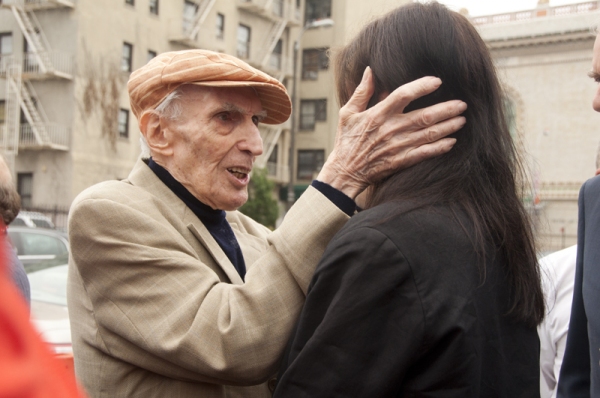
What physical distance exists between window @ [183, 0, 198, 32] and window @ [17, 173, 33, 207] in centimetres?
977

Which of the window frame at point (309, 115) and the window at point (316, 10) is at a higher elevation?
the window at point (316, 10)

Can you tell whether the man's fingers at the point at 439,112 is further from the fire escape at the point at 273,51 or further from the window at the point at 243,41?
the window at the point at 243,41

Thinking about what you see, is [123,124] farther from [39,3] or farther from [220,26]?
[220,26]

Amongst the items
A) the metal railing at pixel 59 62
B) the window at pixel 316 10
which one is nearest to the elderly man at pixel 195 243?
the metal railing at pixel 59 62

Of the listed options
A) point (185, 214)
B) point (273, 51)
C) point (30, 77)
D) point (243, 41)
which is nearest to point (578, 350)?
point (185, 214)

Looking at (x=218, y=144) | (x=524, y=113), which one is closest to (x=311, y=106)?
(x=524, y=113)

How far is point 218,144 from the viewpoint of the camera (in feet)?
8.75

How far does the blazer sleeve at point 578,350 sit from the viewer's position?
7.72 feet

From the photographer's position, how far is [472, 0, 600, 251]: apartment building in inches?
1412

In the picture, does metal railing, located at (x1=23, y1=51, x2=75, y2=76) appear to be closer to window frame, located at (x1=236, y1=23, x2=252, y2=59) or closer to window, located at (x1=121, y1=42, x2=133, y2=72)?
window, located at (x1=121, y1=42, x2=133, y2=72)

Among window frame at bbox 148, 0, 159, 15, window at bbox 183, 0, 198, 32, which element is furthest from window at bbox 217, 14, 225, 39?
window frame at bbox 148, 0, 159, 15

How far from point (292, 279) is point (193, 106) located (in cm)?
84

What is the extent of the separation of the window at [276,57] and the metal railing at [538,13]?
10.8 metres

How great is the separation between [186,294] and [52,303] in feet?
14.8
